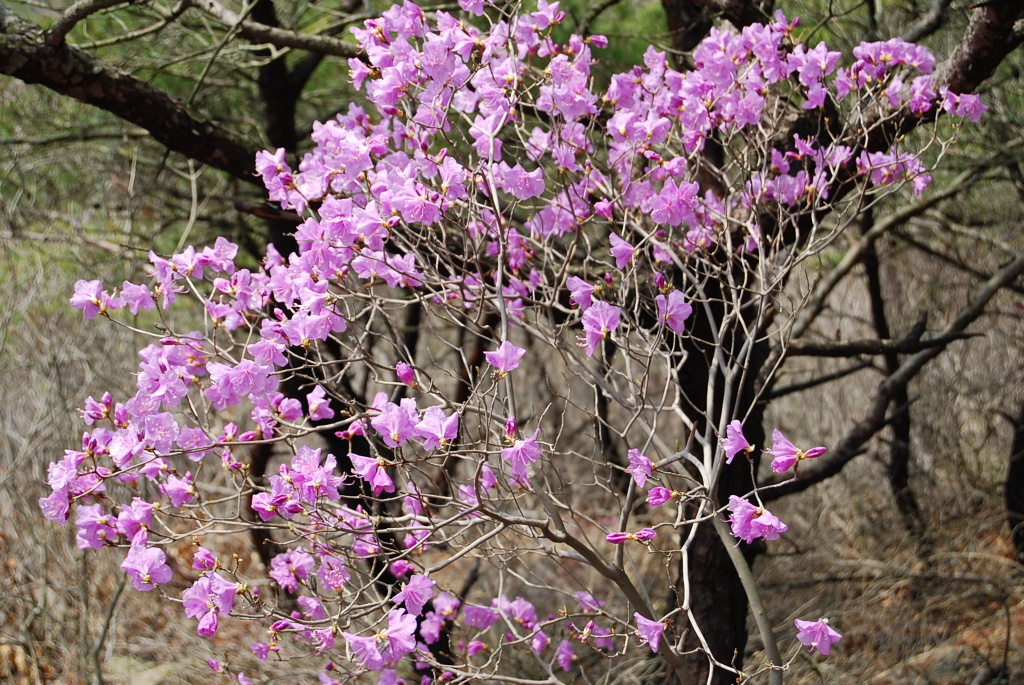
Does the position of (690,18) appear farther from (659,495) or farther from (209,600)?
(209,600)

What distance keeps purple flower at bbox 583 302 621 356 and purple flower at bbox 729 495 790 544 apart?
53 centimetres

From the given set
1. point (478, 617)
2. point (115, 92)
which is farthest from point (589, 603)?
point (115, 92)

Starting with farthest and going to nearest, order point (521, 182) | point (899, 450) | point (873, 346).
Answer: point (899, 450), point (873, 346), point (521, 182)

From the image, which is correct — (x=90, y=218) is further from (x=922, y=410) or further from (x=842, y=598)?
(x=922, y=410)

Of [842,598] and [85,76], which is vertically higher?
[85,76]

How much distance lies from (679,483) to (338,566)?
2.72 meters

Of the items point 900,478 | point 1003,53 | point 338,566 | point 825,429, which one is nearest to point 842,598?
point 900,478

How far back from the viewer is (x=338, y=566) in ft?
8.71

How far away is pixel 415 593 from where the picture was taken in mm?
2166

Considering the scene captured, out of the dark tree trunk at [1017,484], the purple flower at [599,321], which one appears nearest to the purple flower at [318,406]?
the purple flower at [599,321]

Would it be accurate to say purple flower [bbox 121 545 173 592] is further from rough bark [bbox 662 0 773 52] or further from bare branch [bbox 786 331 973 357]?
rough bark [bbox 662 0 773 52]

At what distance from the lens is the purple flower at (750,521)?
6.65ft

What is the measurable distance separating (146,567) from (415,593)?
2.29 feet

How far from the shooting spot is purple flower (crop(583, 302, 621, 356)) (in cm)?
233
